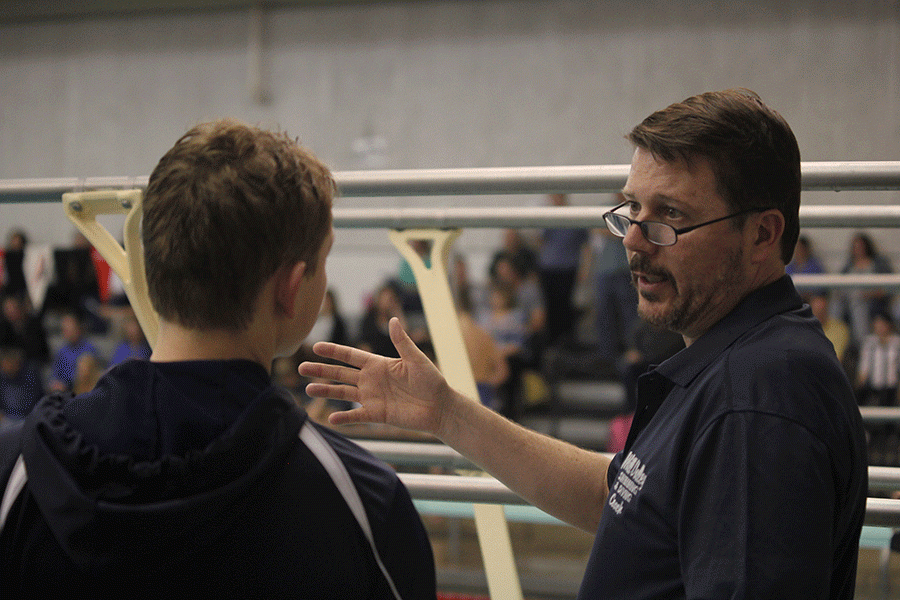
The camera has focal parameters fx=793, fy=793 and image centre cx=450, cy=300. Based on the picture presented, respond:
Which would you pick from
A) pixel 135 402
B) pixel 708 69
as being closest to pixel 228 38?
pixel 708 69

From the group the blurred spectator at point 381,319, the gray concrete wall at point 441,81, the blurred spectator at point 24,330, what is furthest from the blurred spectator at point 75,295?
the blurred spectator at point 381,319

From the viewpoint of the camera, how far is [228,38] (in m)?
11.0

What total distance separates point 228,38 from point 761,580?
11.4 metres

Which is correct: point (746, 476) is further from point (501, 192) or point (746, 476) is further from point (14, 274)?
point (14, 274)

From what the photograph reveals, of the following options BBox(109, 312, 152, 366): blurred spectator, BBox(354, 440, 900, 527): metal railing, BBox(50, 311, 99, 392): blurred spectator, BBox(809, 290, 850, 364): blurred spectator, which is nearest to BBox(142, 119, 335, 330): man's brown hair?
BBox(354, 440, 900, 527): metal railing

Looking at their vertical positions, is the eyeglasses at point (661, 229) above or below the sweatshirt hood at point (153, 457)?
above

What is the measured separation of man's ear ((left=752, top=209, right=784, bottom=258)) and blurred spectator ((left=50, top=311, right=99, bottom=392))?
8186 millimetres

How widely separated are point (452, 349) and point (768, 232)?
2.15 feet

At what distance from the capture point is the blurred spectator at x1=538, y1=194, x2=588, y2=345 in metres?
7.32

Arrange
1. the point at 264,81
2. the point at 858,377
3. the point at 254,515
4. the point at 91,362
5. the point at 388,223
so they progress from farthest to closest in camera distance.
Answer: the point at 264,81 < the point at 91,362 < the point at 858,377 < the point at 388,223 < the point at 254,515

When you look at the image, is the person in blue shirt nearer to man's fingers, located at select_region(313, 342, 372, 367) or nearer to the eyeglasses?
man's fingers, located at select_region(313, 342, 372, 367)

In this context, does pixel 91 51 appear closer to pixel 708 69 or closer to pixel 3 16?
pixel 3 16

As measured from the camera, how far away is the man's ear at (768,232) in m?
1.18

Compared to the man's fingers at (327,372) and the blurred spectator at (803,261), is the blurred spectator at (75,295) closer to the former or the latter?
the blurred spectator at (803,261)
